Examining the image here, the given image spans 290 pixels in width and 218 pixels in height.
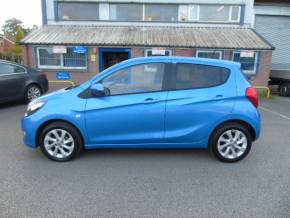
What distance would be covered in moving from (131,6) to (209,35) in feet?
16.3

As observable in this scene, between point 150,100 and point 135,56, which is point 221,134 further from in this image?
point 135,56

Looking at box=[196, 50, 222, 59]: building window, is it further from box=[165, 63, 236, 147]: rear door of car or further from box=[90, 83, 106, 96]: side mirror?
box=[90, 83, 106, 96]: side mirror

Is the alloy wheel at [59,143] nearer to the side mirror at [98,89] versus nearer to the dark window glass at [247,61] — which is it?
the side mirror at [98,89]

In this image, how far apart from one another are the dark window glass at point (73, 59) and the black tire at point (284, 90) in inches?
400

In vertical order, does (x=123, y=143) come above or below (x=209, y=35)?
below

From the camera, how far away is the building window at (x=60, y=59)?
12.5 meters

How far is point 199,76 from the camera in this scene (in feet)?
12.5

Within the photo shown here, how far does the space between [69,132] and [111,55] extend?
10135mm

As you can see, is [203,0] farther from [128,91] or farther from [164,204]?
[164,204]

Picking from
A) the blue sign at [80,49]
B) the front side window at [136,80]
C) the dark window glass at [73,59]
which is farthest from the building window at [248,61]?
the front side window at [136,80]

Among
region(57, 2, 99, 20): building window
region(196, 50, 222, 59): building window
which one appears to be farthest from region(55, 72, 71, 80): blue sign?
region(196, 50, 222, 59): building window

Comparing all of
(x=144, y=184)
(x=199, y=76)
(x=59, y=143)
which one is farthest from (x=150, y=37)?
(x=144, y=184)

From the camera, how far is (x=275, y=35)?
1589 centimetres

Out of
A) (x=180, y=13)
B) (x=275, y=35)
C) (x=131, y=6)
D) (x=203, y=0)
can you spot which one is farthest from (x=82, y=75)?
(x=275, y=35)
